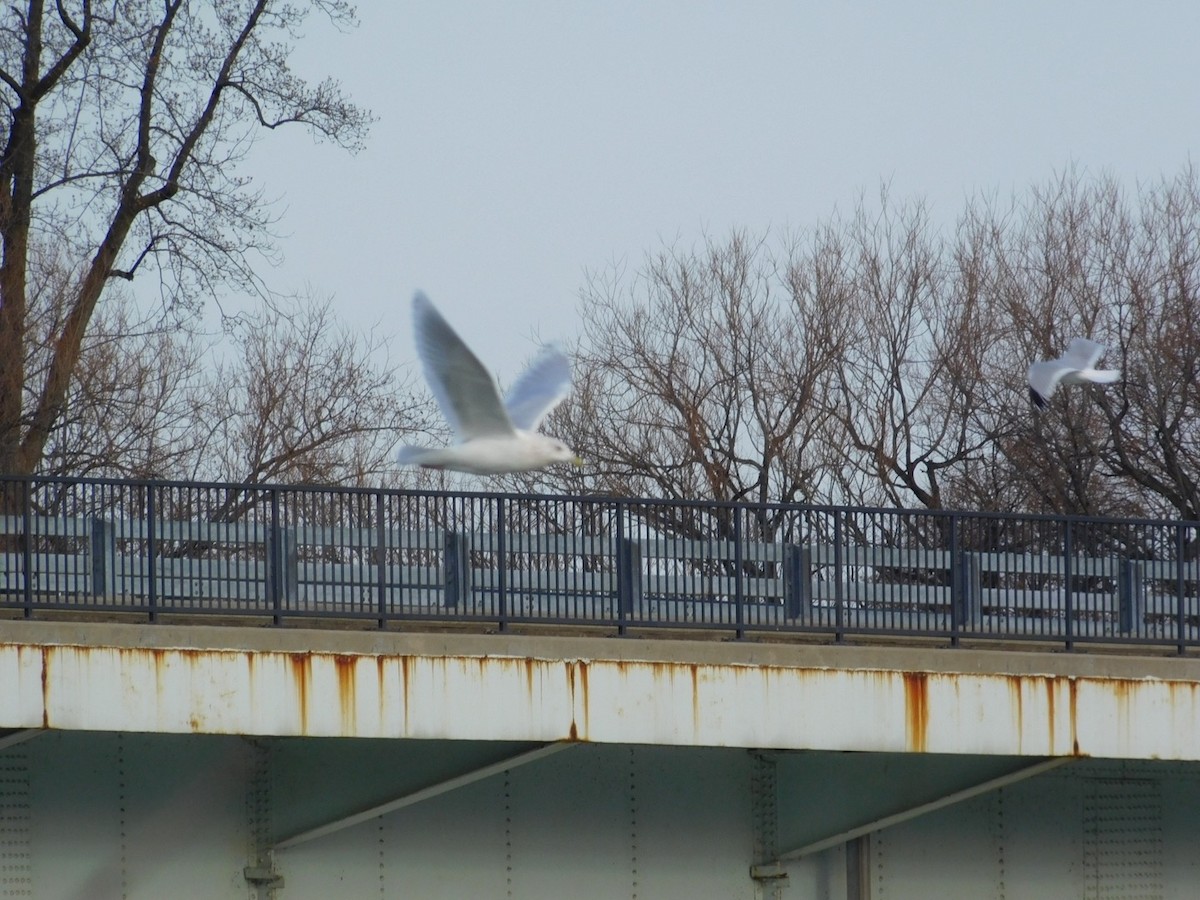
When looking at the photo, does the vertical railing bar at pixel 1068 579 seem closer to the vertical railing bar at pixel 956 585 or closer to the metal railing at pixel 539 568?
the metal railing at pixel 539 568

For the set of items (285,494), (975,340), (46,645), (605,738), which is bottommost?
(605,738)

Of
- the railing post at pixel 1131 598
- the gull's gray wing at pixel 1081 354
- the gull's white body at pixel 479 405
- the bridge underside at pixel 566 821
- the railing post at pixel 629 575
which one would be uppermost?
the gull's gray wing at pixel 1081 354

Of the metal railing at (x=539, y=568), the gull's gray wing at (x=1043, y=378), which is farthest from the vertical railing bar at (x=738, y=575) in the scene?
the gull's gray wing at (x=1043, y=378)

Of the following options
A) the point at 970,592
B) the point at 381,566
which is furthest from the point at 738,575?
the point at 381,566

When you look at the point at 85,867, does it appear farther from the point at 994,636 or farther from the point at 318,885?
the point at 994,636

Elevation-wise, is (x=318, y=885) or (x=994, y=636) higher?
(x=994, y=636)

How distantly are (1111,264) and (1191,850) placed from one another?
724 inches

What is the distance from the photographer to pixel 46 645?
35.4 ft

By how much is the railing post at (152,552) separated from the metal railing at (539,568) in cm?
2

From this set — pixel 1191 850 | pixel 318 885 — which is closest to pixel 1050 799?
pixel 1191 850

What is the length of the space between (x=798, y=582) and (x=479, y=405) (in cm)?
306

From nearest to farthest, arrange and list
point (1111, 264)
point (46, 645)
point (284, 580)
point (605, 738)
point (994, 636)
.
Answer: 1. point (46, 645)
2. point (605, 738)
3. point (284, 580)
4. point (994, 636)
5. point (1111, 264)

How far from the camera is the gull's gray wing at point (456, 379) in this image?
11.0 m

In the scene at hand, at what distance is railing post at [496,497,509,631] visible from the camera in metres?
12.4
